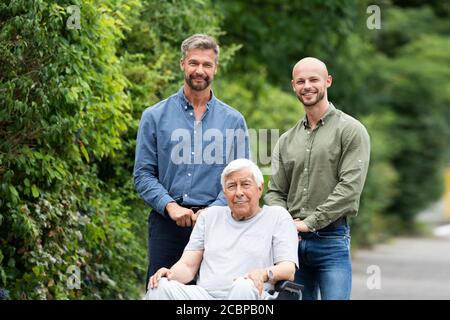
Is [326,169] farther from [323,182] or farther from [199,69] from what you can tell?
[199,69]

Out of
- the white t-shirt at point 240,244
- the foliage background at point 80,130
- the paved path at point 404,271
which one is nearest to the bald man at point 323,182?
the white t-shirt at point 240,244

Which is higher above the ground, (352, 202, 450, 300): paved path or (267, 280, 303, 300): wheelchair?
(267, 280, 303, 300): wheelchair

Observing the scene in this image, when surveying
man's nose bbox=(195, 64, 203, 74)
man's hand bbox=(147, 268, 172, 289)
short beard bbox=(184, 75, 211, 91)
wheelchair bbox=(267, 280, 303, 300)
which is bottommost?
wheelchair bbox=(267, 280, 303, 300)

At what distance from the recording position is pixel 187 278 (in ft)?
18.8

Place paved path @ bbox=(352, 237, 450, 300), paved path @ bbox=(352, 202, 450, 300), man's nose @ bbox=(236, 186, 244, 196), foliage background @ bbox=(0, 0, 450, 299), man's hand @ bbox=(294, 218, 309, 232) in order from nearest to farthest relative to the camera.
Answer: man's nose @ bbox=(236, 186, 244, 196), man's hand @ bbox=(294, 218, 309, 232), foliage background @ bbox=(0, 0, 450, 299), paved path @ bbox=(352, 202, 450, 300), paved path @ bbox=(352, 237, 450, 300)

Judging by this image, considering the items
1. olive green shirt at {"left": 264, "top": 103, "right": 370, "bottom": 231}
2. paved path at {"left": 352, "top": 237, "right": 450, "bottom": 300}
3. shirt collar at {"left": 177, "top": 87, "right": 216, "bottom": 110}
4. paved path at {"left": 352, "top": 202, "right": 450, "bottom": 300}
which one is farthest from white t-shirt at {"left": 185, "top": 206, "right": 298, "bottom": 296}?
paved path at {"left": 352, "top": 237, "right": 450, "bottom": 300}

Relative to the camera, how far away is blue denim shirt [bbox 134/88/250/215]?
613cm

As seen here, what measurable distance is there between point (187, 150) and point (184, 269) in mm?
719

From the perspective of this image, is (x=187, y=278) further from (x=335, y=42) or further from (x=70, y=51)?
(x=335, y=42)

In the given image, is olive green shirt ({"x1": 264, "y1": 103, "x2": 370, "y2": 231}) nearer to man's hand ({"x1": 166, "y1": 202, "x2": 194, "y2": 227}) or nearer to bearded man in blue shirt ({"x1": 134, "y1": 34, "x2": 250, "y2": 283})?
bearded man in blue shirt ({"x1": 134, "y1": 34, "x2": 250, "y2": 283})

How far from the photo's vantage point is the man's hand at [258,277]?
17.9 ft

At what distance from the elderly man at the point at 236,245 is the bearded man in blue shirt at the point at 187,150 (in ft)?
0.95

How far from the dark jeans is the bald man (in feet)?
1.72

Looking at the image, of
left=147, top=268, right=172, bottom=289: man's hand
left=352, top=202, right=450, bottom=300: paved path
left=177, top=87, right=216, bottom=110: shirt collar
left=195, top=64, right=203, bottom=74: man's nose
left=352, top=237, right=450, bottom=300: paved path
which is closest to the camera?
left=147, top=268, right=172, bottom=289: man's hand
